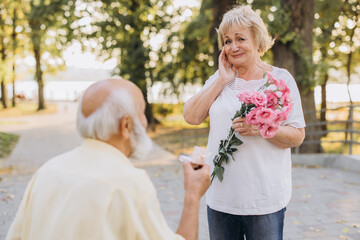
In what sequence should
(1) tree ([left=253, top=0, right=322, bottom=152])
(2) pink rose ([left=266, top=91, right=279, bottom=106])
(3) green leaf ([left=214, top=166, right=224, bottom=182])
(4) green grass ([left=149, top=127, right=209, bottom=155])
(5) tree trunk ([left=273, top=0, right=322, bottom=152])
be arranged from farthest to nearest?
(4) green grass ([left=149, top=127, right=209, bottom=155])
(5) tree trunk ([left=273, top=0, right=322, bottom=152])
(1) tree ([left=253, top=0, right=322, bottom=152])
(3) green leaf ([left=214, top=166, right=224, bottom=182])
(2) pink rose ([left=266, top=91, right=279, bottom=106])

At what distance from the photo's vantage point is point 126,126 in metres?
1.53

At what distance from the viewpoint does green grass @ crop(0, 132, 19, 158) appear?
42.3 feet

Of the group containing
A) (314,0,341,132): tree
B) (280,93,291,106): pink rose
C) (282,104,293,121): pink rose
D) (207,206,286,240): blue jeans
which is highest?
(314,0,341,132): tree

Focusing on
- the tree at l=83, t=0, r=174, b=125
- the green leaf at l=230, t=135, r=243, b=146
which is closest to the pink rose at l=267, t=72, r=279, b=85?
the green leaf at l=230, t=135, r=243, b=146

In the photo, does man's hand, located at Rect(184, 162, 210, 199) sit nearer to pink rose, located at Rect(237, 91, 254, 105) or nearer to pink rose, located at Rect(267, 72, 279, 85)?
pink rose, located at Rect(237, 91, 254, 105)

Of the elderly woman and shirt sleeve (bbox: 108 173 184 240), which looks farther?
the elderly woman

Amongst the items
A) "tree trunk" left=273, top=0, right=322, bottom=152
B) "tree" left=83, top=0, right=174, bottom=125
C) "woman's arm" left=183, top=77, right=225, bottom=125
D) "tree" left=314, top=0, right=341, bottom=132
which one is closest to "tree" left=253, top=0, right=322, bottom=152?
"tree trunk" left=273, top=0, right=322, bottom=152

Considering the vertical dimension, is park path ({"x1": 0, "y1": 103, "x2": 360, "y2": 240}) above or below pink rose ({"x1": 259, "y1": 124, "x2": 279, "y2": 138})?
below

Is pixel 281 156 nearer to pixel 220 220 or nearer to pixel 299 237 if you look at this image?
pixel 220 220

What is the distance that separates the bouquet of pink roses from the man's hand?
406mm

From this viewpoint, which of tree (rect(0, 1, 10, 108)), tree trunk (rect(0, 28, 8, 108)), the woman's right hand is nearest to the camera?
the woman's right hand

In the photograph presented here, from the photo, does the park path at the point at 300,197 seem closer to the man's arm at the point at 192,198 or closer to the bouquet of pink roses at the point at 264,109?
the man's arm at the point at 192,198

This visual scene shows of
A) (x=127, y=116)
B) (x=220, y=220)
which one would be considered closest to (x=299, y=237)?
(x=220, y=220)

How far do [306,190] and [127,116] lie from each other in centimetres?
580
